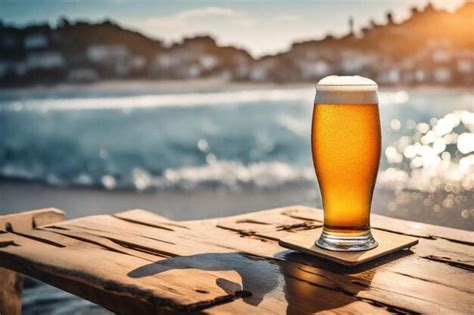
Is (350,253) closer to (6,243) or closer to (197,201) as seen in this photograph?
(6,243)

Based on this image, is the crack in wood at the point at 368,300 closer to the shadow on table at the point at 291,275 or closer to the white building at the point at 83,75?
the shadow on table at the point at 291,275

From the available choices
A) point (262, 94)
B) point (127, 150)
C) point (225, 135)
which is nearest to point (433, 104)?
point (262, 94)

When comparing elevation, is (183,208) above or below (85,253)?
below

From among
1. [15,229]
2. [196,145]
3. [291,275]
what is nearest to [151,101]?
[196,145]

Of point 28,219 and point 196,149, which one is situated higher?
point 28,219

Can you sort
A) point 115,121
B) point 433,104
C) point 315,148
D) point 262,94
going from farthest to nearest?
point 433,104
point 262,94
point 115,121
point 315,148

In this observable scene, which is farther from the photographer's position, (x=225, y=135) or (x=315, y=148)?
(x=225, y=135)

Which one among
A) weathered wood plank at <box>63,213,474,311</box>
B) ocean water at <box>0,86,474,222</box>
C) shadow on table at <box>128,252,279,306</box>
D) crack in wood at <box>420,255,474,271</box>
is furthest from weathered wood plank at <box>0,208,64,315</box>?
ocean water at <box>0,86,474,222</box>

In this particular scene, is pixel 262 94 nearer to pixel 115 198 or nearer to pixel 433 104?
pixel 433 104

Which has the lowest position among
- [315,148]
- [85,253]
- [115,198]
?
[115,198]
